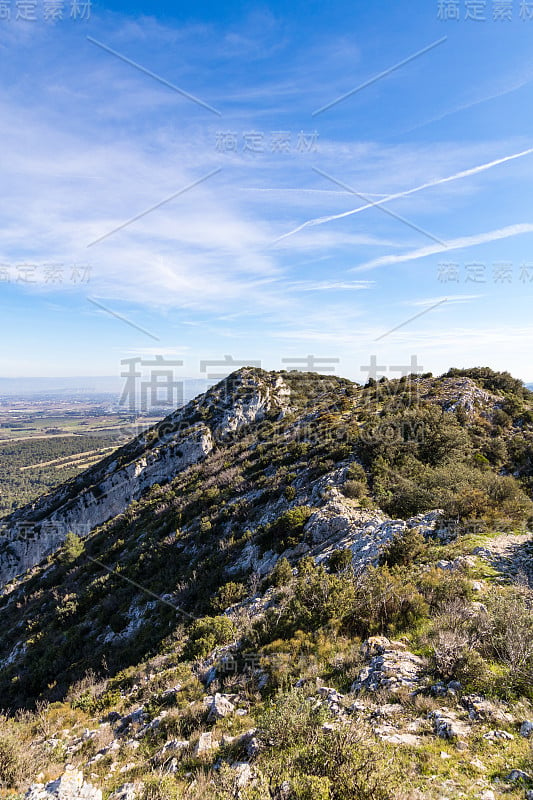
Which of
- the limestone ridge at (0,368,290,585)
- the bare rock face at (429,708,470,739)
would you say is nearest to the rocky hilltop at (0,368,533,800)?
the bare rock face at (429,708,470,739)

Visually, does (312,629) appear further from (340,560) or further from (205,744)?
(205,744)

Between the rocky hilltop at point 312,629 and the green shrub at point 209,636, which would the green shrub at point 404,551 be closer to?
the rocky hilltop at point 312,629

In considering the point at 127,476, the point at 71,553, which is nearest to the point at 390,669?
the point at 71,553

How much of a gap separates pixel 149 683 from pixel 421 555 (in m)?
9.69

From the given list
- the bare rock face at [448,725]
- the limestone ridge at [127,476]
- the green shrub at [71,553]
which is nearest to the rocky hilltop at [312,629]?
the bare rock face at [448,725]

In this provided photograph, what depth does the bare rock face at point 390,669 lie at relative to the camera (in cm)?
657

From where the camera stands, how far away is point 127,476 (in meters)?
44.1

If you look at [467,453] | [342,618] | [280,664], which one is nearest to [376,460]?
[467,453]

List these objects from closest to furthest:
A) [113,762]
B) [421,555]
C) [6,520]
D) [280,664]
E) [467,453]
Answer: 1. [113,762]
2. [280,664]
3. [421,555]
4. [467,453]
5. [6,520]

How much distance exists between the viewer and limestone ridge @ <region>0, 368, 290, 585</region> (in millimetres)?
43469

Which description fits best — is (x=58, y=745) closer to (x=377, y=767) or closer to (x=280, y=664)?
(x=280, y=664)

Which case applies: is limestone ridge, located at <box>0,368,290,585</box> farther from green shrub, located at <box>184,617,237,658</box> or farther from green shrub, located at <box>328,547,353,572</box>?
green shrub, located at <box>328,547,353,572</box>

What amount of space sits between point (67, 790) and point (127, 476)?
4153cm

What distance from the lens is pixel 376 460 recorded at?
1802 centimetres
